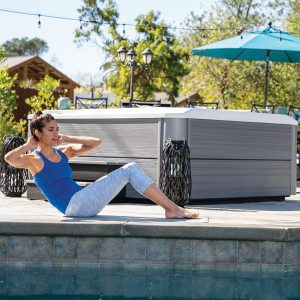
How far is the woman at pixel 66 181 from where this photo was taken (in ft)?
22.6

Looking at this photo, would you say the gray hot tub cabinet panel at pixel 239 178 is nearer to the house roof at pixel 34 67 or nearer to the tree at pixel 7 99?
the tree at pixel 7 99

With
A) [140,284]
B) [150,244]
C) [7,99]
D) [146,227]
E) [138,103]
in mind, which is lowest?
[140,284]

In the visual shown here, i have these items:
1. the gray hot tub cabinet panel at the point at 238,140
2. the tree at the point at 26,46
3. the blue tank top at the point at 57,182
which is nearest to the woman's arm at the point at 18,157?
the blue tank top at the point at 57,182

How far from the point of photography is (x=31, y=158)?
22.5ft

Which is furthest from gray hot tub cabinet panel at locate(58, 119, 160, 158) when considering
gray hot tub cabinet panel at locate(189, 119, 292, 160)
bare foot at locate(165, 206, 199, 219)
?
bare foot at locate(165, 206, 199, 219)

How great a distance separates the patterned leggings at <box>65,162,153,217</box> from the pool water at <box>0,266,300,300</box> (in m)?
0.56

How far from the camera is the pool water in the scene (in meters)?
5.88

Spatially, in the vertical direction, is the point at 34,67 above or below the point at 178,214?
above

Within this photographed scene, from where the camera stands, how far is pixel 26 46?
3885 inches

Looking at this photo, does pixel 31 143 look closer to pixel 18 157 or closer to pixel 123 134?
pixel 18 157

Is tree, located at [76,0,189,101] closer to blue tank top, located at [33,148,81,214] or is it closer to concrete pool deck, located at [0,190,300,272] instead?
blue tank top, located at [33,148,81,214]

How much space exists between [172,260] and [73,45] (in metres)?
31.9

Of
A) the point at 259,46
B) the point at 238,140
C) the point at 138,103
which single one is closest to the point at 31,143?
the point at 238,140

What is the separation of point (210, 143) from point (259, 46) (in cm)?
435
